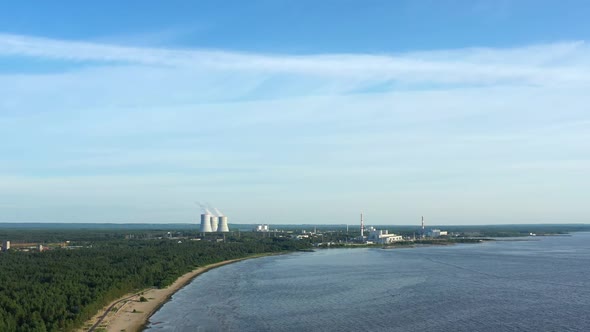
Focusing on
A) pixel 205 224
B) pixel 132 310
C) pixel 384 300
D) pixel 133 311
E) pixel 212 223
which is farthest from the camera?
pixel 212 223

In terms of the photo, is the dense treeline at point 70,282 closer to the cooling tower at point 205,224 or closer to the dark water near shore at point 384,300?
the dark water near shore at point 384,300

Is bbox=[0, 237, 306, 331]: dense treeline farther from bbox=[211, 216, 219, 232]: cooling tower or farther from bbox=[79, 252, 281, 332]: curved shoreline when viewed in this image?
bbox=[211, 216, 219, 232]: cooling tower

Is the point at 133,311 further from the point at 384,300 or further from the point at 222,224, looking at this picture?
the point at 222,224

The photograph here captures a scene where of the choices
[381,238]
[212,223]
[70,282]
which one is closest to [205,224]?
[212,223]

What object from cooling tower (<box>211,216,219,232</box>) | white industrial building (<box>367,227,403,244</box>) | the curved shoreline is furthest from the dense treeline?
cooling tower (<box>211,216,219,232</box>)

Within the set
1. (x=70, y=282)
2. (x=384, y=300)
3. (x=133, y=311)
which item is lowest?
(x=133, y=311)

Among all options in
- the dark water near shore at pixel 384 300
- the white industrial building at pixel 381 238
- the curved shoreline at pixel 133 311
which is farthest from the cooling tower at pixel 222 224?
the curved shoreline at pixel 133 311

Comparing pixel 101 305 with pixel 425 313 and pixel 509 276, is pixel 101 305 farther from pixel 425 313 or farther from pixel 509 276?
pixel 509 276
